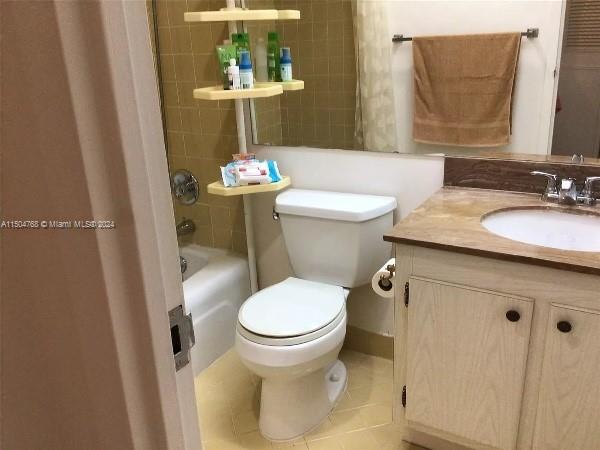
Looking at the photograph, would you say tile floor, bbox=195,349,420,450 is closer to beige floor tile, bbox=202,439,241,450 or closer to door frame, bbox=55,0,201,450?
beige floor tile, bbox=202,439,241,450

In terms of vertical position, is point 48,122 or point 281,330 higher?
point 48,122

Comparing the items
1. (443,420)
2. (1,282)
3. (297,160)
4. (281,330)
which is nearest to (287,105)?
(297,160)

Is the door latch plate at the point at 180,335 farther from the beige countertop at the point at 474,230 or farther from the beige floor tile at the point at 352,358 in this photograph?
the beige floor tile at the point at 352,358

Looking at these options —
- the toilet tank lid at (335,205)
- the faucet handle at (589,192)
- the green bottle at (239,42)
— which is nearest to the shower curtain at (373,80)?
the toilet tank lid at (335,205)

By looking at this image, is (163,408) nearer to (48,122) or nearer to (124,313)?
(124,313)

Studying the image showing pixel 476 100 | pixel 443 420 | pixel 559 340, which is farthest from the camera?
pixel 476 100

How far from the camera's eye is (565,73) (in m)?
1.64

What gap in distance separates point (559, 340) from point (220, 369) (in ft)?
4.67

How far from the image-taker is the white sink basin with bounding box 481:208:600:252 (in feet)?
5.12

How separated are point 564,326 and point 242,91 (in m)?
1.32

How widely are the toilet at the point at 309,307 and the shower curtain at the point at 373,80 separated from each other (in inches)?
9.1

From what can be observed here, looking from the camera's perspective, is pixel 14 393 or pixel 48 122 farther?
pixel 14 393

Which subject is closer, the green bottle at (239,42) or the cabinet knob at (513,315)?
→ the cabinet knob at (513,315)

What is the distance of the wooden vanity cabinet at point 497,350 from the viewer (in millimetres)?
1286
